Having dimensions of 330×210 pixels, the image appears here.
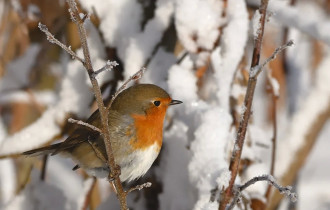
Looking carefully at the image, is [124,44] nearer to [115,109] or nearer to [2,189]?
[115,109]

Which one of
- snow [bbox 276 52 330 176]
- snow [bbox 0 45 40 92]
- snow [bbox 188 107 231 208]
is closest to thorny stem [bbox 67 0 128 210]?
snow [bbox 188 107 231 208]

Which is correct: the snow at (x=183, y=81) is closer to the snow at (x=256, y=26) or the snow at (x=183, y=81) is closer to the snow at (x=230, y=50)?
the snow at (x=230, y=50)

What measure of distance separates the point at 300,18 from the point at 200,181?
2.36 ft

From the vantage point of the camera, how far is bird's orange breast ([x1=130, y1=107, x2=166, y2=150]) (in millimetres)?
1972

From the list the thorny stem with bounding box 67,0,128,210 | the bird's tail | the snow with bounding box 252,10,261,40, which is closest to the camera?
the thorny stem with bounding box 67,0,128,210

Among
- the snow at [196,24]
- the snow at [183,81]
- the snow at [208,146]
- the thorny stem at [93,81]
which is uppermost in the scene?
the snow at [196,24]

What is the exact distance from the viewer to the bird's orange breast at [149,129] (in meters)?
1.97

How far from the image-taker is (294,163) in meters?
2.62

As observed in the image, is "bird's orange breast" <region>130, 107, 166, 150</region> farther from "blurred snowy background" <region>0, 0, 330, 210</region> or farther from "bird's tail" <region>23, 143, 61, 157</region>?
"bird's tail" <region>23, 143, 61, 157</region>

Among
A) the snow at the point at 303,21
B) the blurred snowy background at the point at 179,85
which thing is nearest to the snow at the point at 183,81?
the blurred snowy background at the point at 179,85

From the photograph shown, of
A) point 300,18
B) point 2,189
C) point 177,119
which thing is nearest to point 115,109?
point 177,119

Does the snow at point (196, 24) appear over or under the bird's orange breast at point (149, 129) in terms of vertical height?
over

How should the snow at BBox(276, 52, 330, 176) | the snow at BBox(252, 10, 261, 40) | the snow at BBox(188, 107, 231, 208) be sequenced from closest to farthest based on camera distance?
the snow at BBox(252, 10, 261, 40), the snow at BBox(188, 107, 231, 208), the snow at BBox(276, 52, 330, 176)

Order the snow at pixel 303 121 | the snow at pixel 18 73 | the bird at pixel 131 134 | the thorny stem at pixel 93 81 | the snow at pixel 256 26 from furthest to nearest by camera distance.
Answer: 1. the snow at pixel 18 73
2. the snow at pixel 303 121
3. the bird at pixel 131 134
4. the snow at pixel 256 26
5. the thorny stem at pixel 93 81
